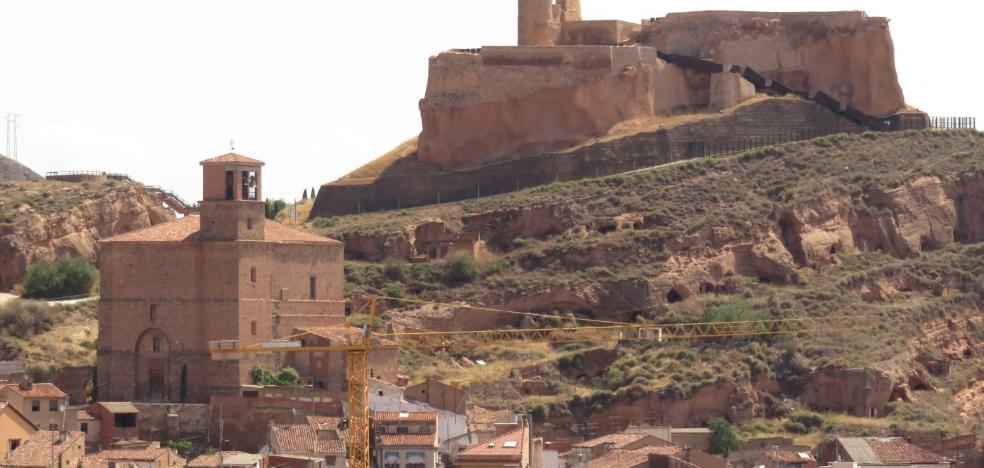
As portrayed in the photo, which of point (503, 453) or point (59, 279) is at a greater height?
point (59, 279)

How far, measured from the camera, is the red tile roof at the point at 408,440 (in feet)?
321

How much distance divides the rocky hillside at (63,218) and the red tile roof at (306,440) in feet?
70.5

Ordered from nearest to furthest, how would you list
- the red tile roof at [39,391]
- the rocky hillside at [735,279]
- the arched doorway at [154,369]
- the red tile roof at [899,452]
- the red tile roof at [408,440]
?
the red tile roof at [899,452] → the red tile roof at [408,440] → the red tile roof at [39,391] → the arched doorway at [154,369] → the rocky hillside at [735,279]

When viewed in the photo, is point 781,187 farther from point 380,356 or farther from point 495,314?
point 380,356

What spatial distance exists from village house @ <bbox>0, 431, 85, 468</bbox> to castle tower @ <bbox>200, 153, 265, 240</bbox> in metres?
10.7

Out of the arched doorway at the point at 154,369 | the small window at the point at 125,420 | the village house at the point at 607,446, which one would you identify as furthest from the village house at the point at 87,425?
the village house at the point at 607,446

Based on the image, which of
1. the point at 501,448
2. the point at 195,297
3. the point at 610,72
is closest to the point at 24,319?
the point at 195,297

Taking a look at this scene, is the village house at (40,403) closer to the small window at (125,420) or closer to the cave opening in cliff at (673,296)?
the small window at (125,420)

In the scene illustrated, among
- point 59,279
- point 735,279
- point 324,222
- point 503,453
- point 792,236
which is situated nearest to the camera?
point 503,453

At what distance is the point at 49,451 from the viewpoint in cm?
9225

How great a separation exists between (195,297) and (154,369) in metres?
2.44

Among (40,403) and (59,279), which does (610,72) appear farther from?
(40,403)

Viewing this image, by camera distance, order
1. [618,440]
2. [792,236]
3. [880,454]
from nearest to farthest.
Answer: [880,454], [618,440], [792,236]

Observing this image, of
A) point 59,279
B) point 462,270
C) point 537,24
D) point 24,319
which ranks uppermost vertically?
point 537,24
